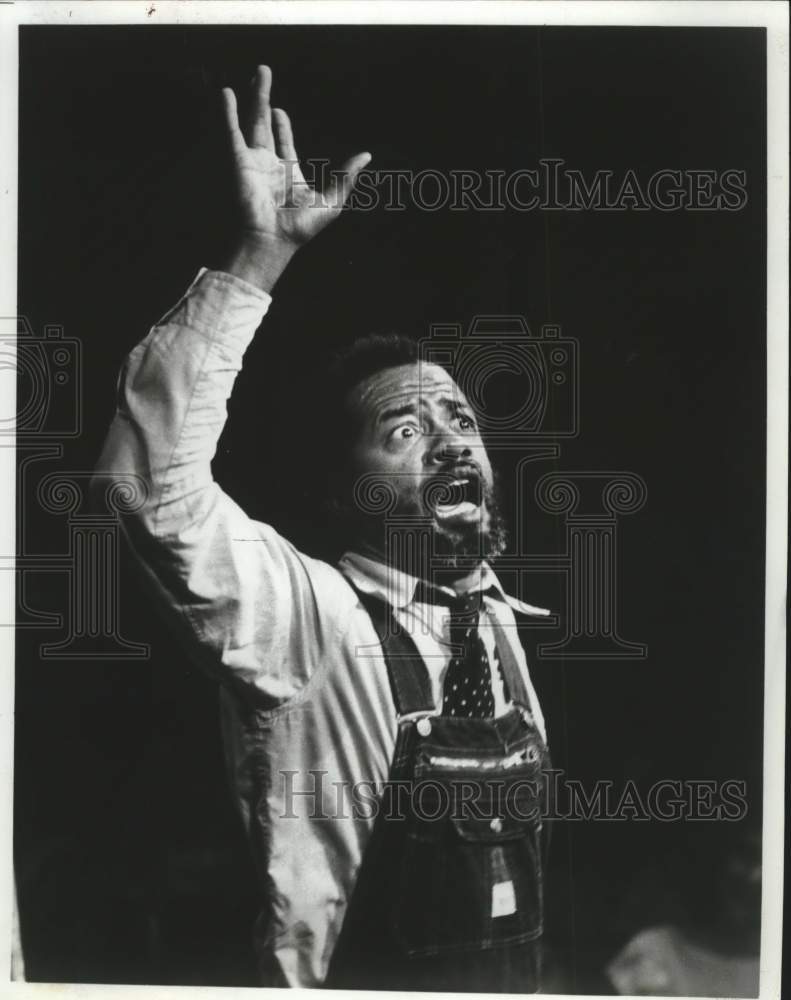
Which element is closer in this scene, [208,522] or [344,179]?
[208,522]

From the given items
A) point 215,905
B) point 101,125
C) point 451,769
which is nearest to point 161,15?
point 101,125

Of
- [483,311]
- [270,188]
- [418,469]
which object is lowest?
[418,469]

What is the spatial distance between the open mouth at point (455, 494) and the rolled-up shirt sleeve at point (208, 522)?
0.94 feet

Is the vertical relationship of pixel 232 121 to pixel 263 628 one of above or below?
above

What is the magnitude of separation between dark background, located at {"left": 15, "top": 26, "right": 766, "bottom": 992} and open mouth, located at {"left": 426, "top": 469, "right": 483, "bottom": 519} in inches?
7.4

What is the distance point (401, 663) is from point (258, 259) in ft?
3.00

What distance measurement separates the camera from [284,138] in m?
2.06

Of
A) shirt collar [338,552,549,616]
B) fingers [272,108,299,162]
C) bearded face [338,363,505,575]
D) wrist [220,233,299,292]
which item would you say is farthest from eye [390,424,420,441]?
fingers [272,108,299,162]

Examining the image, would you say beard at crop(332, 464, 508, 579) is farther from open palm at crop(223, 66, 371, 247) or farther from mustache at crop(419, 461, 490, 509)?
open palm at crop(223, 66, 371, 247)

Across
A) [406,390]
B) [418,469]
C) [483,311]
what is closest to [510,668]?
[418,469]

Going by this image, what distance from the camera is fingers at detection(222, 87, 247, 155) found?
6.70 feet

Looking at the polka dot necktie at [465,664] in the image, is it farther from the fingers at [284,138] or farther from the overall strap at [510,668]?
the fingers at [284,138]

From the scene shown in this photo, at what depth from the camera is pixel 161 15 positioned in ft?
6.86

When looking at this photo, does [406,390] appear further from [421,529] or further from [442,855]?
[442,855]
